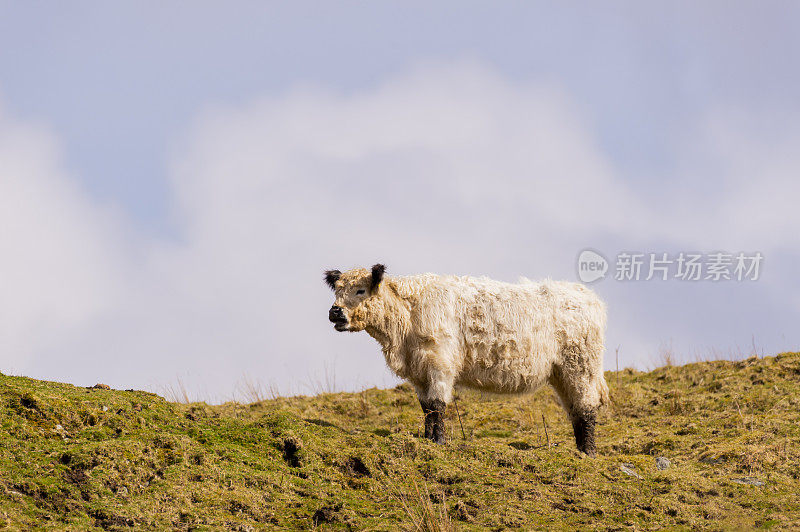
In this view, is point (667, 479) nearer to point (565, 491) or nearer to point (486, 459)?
point (565, 491)

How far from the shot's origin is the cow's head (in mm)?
12406

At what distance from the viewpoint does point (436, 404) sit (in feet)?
39.1

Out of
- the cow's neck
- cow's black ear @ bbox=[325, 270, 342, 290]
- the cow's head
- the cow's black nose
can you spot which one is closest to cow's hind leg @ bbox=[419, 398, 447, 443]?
the cow's neck

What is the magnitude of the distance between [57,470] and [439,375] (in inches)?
221

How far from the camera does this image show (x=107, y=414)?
9.71m

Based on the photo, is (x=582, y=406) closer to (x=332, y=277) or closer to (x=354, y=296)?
(x=354, y=296)

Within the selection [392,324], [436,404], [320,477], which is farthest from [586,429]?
[320,477]

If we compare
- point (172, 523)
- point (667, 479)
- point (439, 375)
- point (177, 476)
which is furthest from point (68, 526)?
point (667, 479)

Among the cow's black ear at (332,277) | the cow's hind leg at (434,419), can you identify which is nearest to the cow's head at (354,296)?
the cow's black ear at (332,277)

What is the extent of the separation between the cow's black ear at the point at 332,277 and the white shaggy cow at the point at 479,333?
16.0 inches

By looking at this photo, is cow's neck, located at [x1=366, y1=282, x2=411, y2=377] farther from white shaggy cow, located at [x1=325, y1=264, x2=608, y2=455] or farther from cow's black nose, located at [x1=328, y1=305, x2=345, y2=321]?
cow's black nose, located at [x1=328, y1=305, x2=345, y2=321]

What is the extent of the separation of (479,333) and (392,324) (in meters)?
1.33

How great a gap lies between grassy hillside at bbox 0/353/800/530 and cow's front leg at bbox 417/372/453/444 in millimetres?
1056

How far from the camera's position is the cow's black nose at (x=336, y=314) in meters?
12.3
